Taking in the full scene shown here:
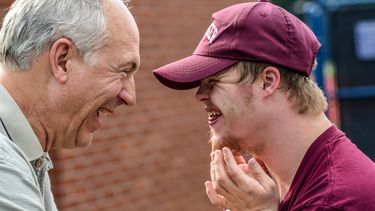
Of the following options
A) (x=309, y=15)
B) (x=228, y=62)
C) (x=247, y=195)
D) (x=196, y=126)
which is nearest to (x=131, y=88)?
(x=228, y=62)

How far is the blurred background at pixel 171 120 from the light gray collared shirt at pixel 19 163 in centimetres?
301

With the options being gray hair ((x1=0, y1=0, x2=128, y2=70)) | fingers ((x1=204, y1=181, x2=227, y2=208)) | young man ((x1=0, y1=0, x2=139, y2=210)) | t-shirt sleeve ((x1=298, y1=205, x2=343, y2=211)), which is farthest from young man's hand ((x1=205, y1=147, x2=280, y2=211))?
gray hair ((x1=0, y1=0, x2=128, y2=70))

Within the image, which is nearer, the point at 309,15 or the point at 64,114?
the point at 64,114

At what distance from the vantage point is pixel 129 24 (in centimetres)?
330

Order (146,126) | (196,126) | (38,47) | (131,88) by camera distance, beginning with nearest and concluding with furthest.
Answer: (38,47)
(131,88)
(146,126)
(196,126)

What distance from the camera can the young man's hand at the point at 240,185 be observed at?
10.4ft

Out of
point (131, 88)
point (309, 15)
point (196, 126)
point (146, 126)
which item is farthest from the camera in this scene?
point (309, 15)

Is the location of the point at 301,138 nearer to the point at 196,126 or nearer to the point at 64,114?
the point at 64,114

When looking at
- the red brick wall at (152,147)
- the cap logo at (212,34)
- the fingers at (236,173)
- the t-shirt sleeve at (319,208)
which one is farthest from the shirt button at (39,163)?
the red brick wall at (152,147)

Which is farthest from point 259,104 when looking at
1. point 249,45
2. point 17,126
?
point 17,126

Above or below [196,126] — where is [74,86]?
above

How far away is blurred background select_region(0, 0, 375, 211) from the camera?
23.2ft

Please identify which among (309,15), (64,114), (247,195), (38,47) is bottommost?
(309,15)

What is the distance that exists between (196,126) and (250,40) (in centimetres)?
579
